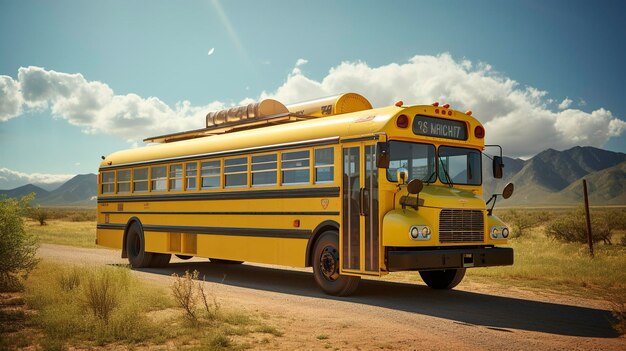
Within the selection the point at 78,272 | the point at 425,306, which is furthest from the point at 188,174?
the point at 425,306

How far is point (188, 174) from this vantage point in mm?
14672

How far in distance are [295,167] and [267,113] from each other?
10.1ft

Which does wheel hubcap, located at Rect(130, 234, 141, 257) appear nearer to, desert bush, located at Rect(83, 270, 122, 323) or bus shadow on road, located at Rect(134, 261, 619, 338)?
bus shadow on road, located at Rect(134, 261, 619, 338)

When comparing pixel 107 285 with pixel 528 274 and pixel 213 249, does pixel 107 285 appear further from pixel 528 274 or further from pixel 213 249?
pixel 528 274

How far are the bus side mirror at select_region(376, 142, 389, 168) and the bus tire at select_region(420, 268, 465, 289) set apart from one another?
10.1 ft

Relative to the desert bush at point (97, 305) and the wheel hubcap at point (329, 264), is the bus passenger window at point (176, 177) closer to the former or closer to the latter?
the desert bush at point (97, 305)

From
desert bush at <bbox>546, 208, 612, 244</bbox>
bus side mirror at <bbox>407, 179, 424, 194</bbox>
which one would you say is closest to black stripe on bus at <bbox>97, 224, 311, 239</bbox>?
bus side mirror at <bbox>407, 179, 424, 194</bbox>

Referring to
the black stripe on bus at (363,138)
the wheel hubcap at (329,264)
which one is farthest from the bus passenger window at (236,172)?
the black stripe on bus at (363,138)

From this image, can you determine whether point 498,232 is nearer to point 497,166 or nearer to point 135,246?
point 497,166

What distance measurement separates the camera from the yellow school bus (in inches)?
397

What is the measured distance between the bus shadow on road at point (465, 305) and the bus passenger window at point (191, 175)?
6.58ft

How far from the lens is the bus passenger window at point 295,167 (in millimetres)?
11422

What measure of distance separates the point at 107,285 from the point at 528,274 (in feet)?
30.9

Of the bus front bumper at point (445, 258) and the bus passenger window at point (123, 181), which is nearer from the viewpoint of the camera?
the bus front bumper at point (445, 258)
